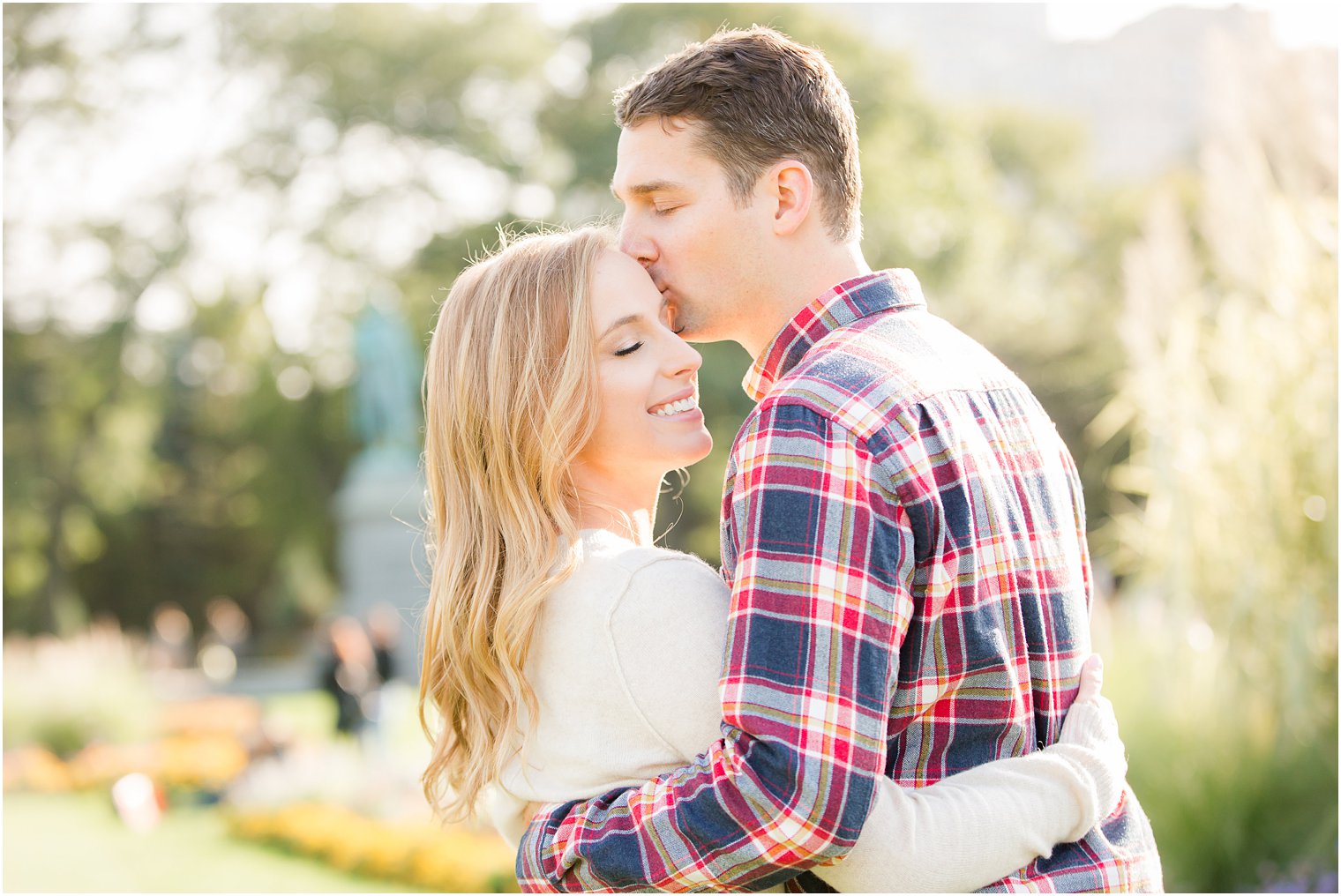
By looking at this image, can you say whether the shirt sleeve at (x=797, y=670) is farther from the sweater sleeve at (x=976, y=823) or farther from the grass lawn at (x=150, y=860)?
the grass lawn at (x=150, y=860)

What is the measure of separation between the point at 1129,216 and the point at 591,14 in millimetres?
15325

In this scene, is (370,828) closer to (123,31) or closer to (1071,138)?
(123,31)

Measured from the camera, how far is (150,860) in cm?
722

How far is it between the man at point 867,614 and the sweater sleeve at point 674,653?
7cm

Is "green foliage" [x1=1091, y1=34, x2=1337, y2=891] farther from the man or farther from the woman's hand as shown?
the woman's hand

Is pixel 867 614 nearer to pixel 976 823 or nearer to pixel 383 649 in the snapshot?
pixel 976 823

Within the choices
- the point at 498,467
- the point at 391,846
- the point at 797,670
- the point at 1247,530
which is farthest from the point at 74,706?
the point at 797,670

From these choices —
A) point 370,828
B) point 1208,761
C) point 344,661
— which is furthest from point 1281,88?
point 344,661

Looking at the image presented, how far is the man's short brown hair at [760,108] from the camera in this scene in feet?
7.02

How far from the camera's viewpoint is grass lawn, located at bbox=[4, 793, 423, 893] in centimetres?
664

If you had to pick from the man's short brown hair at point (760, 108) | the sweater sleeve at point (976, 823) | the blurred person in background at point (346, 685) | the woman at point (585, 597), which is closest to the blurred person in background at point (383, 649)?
the blurred person in background at point (346, 685)

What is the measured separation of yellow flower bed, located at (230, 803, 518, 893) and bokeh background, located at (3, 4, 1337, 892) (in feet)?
0.09

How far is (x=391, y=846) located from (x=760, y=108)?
573 cm

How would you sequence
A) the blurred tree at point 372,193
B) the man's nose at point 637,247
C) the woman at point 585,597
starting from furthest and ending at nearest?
the blurred tree at point 372,193, the man's nose at point 637,247, the woman at point 585,597
